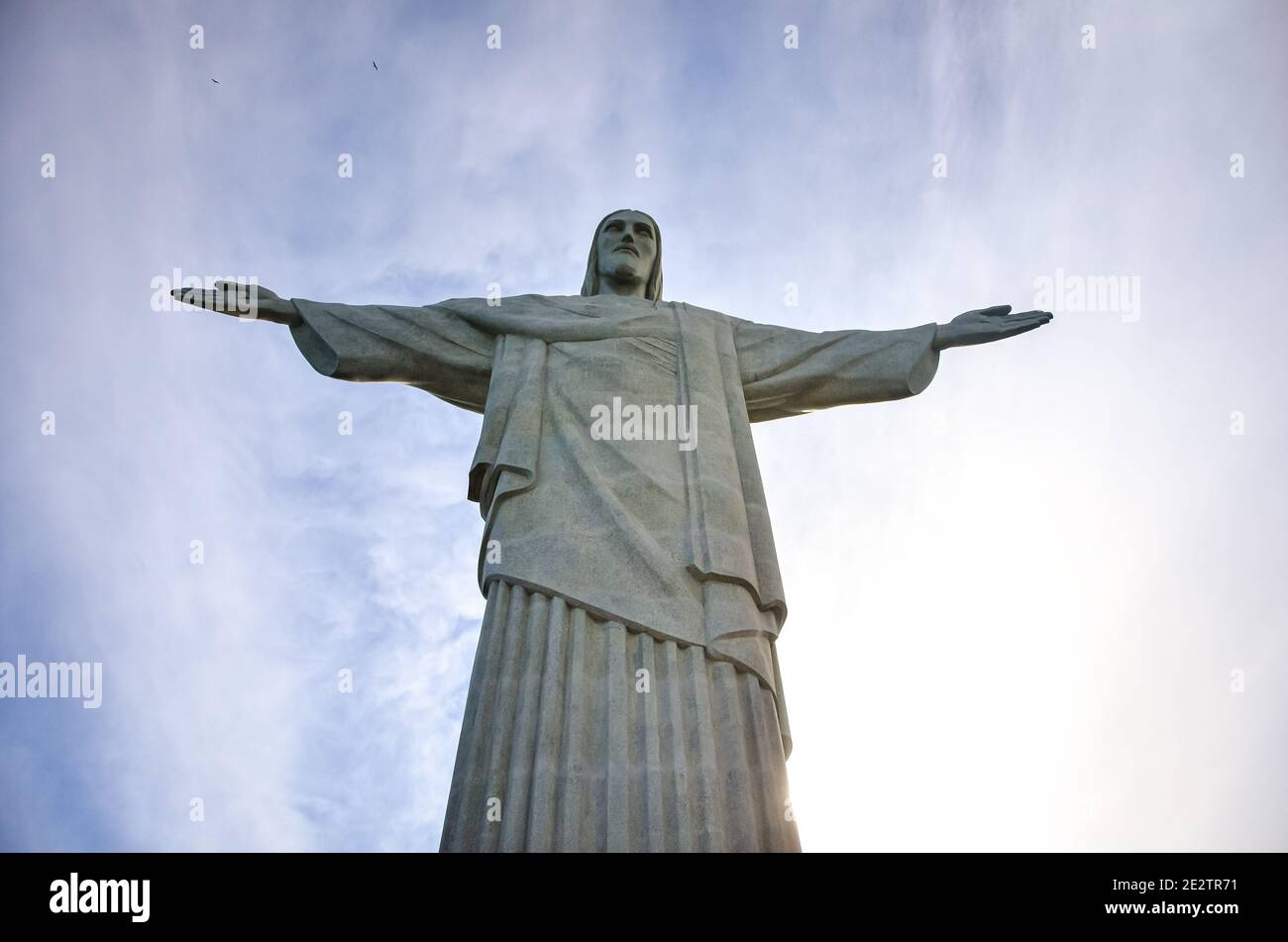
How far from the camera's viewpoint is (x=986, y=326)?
416 inches

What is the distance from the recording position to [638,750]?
742 centimetres

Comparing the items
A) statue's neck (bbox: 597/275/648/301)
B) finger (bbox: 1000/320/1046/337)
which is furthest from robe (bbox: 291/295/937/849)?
finger (bbox: 1000/320/1046/337)

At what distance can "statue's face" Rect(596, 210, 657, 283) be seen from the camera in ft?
38.2

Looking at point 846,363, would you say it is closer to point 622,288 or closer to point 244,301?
point 622,288

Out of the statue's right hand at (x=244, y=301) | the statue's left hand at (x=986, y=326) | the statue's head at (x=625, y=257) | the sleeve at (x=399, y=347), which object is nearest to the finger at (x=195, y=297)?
the statue's right hand at (x=244, y=301)

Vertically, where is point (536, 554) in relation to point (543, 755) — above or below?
above

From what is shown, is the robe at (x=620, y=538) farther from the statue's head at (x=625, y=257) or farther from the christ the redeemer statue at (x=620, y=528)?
the statue's head at (x=625, y=257)

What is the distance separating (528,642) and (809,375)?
4.09 m

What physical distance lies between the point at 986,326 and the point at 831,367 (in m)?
1.35

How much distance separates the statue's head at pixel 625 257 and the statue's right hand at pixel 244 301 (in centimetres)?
291

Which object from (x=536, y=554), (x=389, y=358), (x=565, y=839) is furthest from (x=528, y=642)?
(x=389, y=358)

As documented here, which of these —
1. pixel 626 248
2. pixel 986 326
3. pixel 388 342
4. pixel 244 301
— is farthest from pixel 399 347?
pixel 986 326

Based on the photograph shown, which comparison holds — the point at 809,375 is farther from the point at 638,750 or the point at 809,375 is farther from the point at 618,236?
the point at 638,750

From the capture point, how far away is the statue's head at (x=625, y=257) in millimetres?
11664
